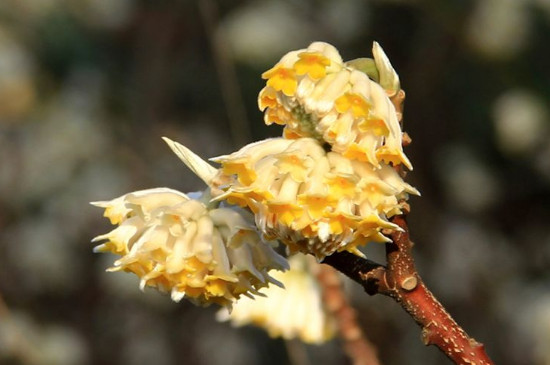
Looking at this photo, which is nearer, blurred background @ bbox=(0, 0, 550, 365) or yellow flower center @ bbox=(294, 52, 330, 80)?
yellow flower center @ bbox=(294, 52, 330, 80)

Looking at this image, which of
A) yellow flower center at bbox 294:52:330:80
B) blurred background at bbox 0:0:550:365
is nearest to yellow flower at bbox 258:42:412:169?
yellow flower center at bbox 294:52:330:80

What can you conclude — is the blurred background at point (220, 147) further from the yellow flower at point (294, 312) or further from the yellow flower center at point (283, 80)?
the yellow flower center at point (283, 80)

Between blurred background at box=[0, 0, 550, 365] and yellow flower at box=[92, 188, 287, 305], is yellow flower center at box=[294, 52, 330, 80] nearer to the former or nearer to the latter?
yellow flower at box=[92, 188, 287, 305]

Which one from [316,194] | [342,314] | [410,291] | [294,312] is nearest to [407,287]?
[410,291]

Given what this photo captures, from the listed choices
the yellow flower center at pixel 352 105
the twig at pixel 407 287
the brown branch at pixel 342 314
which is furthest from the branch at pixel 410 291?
the brown branch at pixel 342 314

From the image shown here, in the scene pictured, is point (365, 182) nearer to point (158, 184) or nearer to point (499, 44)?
point (499, 44)

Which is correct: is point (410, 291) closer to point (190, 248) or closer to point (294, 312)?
point (190, 248)

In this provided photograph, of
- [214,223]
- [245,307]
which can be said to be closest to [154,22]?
[245,307]
